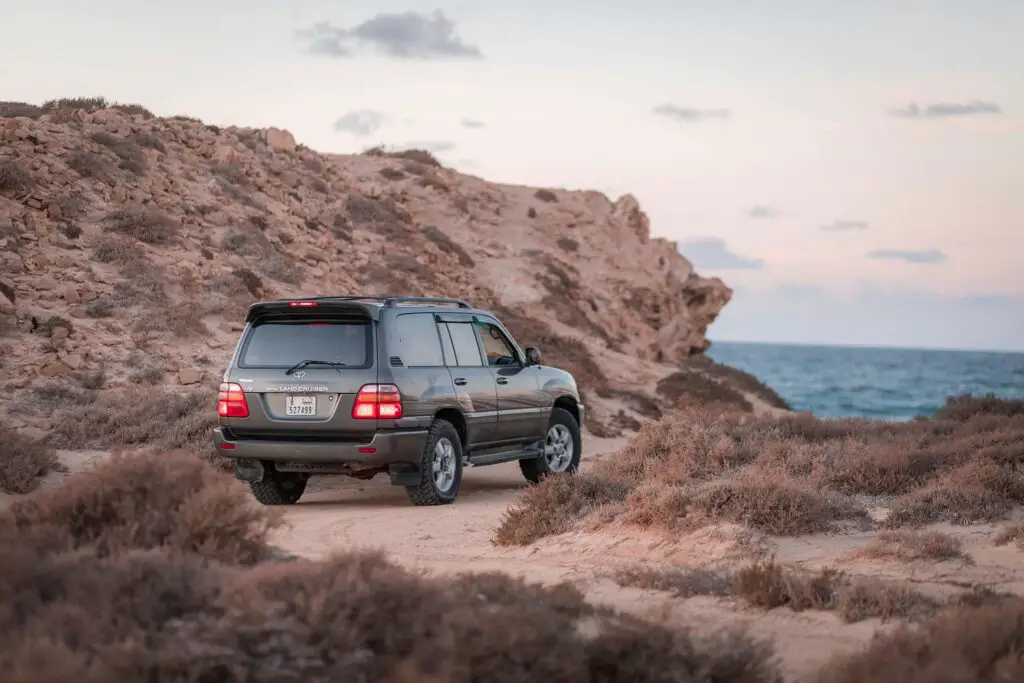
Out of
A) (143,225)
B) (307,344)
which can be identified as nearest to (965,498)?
(307,344)

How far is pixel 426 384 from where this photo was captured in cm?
1123

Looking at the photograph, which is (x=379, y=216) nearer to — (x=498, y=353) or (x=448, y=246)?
(x=448, y=246)

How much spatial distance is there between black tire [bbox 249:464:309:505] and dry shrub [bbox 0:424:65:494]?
7.39 feet

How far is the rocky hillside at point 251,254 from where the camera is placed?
19.1m

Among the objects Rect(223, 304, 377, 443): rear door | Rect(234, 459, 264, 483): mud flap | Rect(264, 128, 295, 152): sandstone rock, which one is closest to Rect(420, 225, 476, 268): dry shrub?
Rect(264, 128, 295, 152): sandstone rock

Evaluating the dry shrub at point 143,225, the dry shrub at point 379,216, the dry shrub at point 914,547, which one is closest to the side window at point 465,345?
the dry shrub at point 914,547

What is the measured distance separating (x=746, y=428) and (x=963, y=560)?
222 inches

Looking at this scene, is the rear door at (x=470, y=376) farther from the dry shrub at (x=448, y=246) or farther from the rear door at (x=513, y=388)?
the dry shrub at (x=448, y=246)

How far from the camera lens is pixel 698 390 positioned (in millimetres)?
28266

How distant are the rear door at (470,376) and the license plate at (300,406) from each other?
63.3 inches

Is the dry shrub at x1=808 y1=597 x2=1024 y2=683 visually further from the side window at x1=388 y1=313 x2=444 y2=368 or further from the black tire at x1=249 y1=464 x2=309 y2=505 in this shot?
the black tire at x1=249 y1=464 x2=309 y2=505

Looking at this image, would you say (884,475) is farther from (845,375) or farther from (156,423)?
(845,375)

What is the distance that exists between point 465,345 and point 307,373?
2.07m

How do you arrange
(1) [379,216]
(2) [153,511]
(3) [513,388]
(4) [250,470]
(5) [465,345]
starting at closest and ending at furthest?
(2) [153,511]
(4) [250,470]
(5) [465,345]
(3) [513,388]
(1) [379,216]
